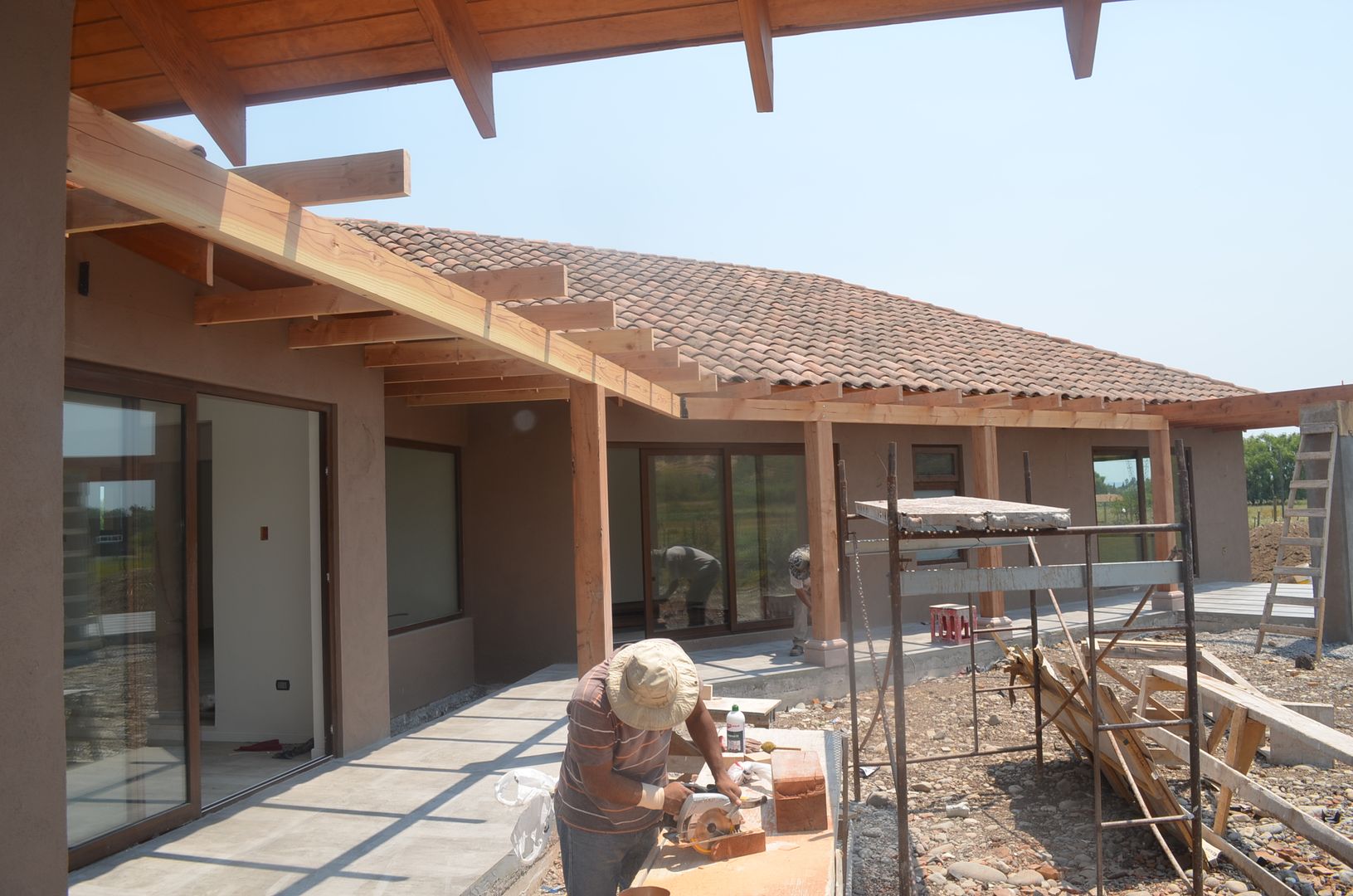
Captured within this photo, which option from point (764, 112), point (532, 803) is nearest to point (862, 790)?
point (532, 803)

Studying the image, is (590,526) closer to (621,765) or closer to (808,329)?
(621,765)

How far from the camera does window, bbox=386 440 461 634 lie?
9.61 m

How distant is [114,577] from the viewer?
195 inches

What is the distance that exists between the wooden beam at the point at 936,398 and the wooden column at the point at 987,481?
1.11 metres

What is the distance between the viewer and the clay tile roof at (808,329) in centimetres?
1083

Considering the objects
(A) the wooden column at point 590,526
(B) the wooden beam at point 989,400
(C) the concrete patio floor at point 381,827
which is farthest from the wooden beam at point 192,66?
(B) the wooden beam at point 989,400

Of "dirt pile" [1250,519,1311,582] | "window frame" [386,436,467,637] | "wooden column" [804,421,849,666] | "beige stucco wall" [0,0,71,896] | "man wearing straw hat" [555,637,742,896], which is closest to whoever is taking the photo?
"beige stucco wall" [0,0,71,896]

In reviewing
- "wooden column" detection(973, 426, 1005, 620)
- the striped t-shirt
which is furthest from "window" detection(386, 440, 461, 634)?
"wooden column" detection(973, 426, 1005, 620)

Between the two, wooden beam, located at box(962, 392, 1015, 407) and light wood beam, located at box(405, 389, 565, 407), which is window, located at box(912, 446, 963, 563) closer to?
wooden beam, located at box(962, 392, 1015, 407)

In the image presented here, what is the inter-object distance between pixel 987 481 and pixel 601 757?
9.11m

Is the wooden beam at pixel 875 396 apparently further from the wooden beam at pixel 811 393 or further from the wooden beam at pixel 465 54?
the wooden beam at pixel 465 54

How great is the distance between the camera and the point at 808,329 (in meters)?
13.1

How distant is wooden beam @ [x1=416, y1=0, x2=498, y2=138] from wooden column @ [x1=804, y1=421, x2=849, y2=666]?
7122 mm

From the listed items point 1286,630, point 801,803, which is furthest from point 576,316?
point 1286,630
